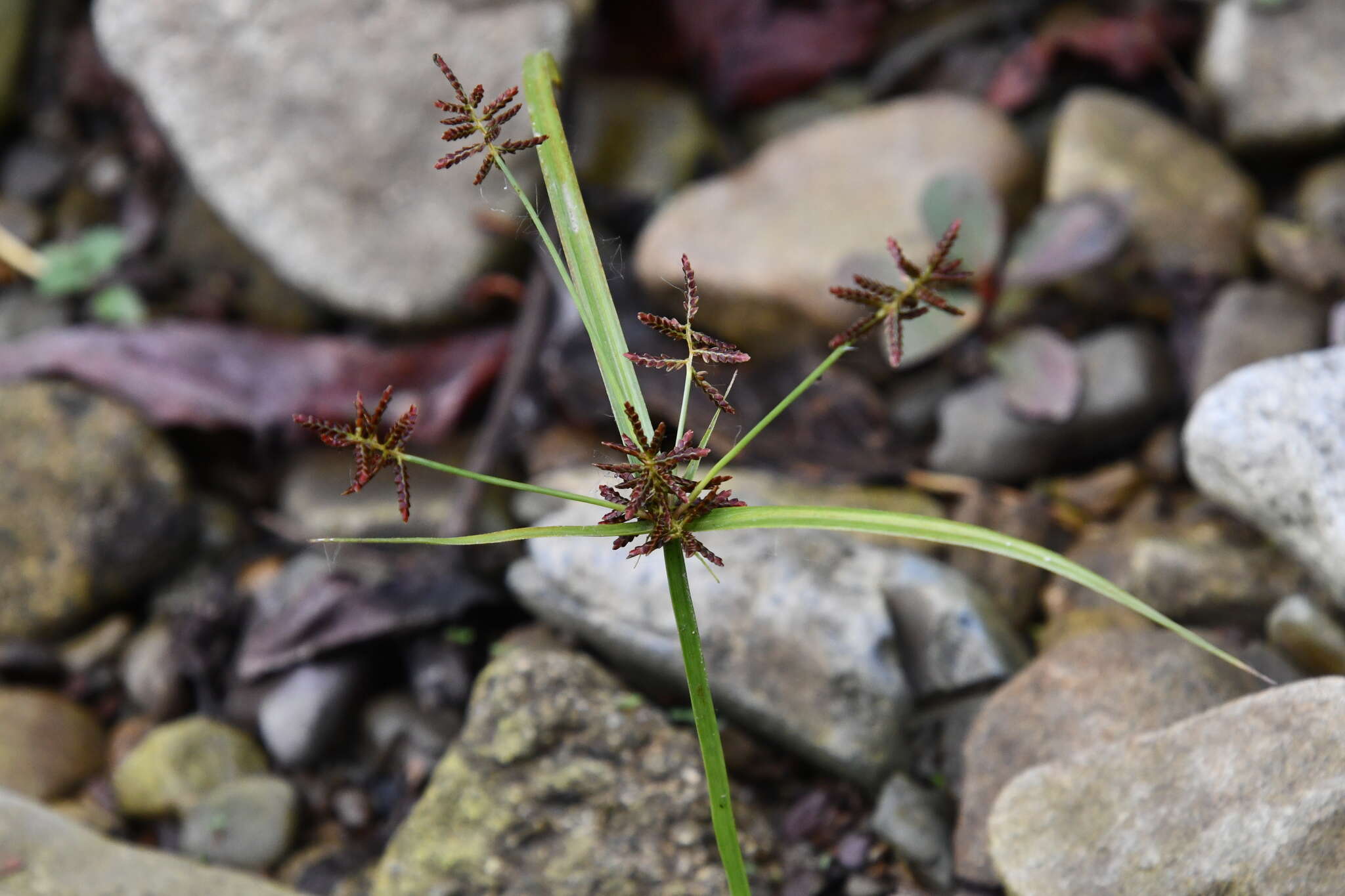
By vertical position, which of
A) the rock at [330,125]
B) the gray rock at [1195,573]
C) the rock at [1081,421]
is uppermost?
the rock at [330,125]

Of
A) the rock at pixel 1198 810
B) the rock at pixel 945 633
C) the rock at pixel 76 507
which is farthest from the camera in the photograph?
the rock at pixel 76 507

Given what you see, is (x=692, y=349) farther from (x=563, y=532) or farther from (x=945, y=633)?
(x=945, y=633)

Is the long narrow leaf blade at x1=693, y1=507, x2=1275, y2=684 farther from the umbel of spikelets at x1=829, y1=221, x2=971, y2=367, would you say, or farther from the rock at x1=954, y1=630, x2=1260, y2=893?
the rock at x1=954, y1=630, x2=1260, y2=893

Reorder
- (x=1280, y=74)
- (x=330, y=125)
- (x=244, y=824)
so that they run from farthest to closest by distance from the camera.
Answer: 1. (x=330, y=125)
2. (x=1280, y=74)
3. (x=244, y=824)

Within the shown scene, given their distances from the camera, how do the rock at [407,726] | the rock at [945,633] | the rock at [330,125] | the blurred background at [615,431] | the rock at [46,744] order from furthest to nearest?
the rock at [330,125]
the rock at [46,744]
the rock at [407,726]
the rock at [945,633]
the blurred background at [615,431]

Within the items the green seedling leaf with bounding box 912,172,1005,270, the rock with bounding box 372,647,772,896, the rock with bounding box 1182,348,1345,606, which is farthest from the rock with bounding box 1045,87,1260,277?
the rock with bounding box 372,647,772,896

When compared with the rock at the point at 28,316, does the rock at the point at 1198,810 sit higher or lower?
lower

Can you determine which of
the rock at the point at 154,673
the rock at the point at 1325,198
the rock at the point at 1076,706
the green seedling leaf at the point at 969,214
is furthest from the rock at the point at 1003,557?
the rock at the point at 154,673

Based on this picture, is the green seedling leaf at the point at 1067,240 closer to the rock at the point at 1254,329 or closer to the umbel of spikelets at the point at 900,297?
the rock at the point at 1254,329

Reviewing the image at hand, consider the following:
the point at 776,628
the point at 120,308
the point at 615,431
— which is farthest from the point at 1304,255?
the point at 120,308
